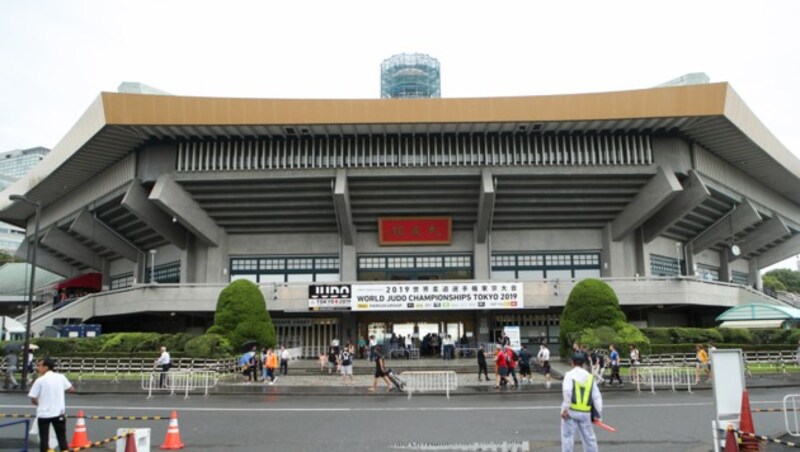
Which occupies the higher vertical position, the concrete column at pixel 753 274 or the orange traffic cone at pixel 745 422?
the concrete column at pixel 753 274

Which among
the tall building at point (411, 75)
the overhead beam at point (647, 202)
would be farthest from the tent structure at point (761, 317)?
the tall building at point (411, 75)

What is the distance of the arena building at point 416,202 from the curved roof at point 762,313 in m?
3.98

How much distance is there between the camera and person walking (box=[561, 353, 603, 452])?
28.5 ft

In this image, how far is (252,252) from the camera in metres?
43.1

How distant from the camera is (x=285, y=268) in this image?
43031 mm

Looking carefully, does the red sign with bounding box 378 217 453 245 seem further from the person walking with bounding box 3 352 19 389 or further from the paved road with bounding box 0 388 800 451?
the person walking with bounding box 3 352 19 389

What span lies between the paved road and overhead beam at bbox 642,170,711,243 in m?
17.2

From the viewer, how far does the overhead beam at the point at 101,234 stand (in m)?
43.8

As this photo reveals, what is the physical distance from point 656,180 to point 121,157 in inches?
1275

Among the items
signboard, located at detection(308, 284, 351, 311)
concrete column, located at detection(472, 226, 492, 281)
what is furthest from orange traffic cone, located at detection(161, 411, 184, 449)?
concrete column, located at detection(472, 226, 492, 281)

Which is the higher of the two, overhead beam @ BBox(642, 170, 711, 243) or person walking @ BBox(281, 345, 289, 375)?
overhead beam @ BBox(642, 170, 711, 243)

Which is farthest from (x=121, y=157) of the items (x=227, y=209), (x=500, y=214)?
(x=500, y=214)

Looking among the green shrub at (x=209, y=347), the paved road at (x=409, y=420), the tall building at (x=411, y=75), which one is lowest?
the paved road at (x=409, y=420)

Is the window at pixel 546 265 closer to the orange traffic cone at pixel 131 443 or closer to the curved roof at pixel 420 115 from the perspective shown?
the curved roof at pixel 420 115
